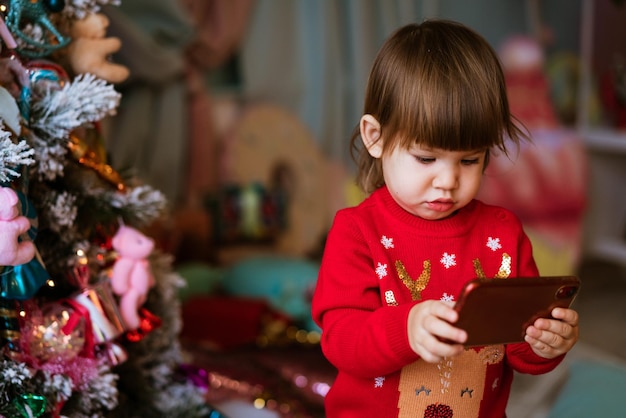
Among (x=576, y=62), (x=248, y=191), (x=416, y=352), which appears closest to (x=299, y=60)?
(x=248, y=191)

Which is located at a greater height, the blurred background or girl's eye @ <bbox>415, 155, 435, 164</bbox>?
girl's eye @ <bbox>415, 155, 435, 164</bbox>

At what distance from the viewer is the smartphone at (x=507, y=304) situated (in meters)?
0.79

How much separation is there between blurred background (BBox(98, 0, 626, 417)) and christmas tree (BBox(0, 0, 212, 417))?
98 centimetres

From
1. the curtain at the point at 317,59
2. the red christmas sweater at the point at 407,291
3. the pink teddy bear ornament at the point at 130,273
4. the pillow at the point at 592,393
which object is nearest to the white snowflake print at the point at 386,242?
the red christmas sweater at the point at 407,291

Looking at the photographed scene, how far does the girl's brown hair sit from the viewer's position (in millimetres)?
866

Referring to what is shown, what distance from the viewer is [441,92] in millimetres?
867

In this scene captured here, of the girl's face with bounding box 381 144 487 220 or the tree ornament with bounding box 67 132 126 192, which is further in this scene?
the tree ornament with bounding box 67 132 126 192

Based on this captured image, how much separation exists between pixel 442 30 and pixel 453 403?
0.46m

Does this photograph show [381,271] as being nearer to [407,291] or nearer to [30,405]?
[407,291]

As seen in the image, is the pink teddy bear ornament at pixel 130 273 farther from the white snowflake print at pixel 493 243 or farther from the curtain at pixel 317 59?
the curtain at pixel 317 59

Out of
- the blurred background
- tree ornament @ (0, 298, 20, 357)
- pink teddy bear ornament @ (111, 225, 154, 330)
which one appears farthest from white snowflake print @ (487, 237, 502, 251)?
the blurred background

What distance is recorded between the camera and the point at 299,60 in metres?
2.83

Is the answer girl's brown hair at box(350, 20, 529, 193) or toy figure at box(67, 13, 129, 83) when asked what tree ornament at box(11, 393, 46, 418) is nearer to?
toy figure at box(67, 13, 129, 83)

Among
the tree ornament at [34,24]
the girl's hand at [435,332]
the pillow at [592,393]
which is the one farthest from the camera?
the pillow at [592,393]
